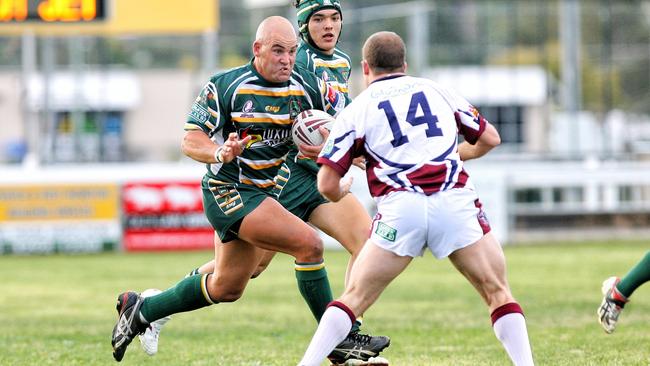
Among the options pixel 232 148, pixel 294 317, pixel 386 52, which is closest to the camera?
pixel 386 52

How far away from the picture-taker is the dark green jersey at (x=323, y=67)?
802 centimetres

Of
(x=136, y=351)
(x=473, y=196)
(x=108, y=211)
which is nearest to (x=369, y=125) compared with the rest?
(x=473, y=196)

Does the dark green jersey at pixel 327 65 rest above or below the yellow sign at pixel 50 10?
below

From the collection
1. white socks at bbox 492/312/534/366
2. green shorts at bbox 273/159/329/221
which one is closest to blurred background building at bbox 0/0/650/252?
green shorts at bbox 273/159/329/221

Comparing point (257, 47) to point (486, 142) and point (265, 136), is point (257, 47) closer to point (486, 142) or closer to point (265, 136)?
point (265, 136)

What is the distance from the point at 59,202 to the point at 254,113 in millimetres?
12951

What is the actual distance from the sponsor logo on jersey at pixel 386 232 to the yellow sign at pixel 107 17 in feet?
44.8

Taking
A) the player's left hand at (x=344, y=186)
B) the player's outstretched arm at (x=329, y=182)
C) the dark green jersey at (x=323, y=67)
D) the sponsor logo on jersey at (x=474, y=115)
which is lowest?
the player's left hand at (x=344, y=186)

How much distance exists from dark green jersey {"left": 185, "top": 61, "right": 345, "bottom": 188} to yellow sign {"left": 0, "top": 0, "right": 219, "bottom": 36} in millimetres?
12247

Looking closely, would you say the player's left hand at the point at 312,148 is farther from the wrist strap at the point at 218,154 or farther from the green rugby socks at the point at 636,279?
the green rugby socks at the point at 636,279

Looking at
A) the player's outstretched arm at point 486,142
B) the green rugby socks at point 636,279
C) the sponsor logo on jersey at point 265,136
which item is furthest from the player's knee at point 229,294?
the green rugby socks at point 636,279

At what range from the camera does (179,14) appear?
2139 cm

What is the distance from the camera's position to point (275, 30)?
7125mm

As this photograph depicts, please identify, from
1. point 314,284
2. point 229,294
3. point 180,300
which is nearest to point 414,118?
point 314,284
